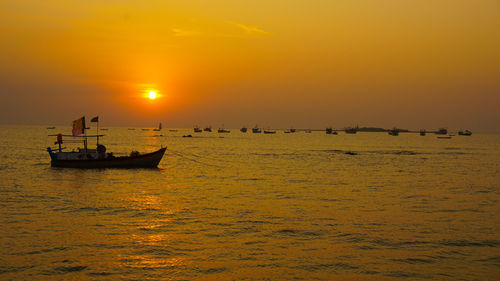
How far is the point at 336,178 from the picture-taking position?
45219 millimetres

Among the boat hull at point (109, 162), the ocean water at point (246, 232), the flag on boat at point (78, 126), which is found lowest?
the ocean water at point (246, 232)

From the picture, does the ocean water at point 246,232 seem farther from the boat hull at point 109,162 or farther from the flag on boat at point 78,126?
the flag on boat at point 78,126

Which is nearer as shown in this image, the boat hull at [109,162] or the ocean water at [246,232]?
the ocean water at [246,232]

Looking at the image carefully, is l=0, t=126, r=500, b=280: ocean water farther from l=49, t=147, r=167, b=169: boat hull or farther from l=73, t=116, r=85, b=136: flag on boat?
l=73, t=116, r=85, b=136: flag on boat

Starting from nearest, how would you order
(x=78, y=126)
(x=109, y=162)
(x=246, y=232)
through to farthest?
1. (x=246, y=232)
2. (x=78, y=126)
3. (x=109, y=162)

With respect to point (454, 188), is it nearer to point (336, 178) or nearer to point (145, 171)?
→ point (336, 178)

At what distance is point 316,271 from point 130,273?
6157 millimetres

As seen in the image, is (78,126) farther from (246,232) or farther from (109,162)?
(246,232)

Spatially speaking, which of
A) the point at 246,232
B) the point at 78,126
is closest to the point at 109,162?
the point at 78,126

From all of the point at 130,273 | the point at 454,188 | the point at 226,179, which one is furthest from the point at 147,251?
the point at 454,188

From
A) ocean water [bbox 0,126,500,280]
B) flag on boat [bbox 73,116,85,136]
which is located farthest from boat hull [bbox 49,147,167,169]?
ocean water [bbox 0,126,500,280]

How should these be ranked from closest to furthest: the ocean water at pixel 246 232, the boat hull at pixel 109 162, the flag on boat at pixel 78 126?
the ocean water at pixel 246 232 → the flag on boat at pixel 78 126 → the boat hull at pixel 109 162

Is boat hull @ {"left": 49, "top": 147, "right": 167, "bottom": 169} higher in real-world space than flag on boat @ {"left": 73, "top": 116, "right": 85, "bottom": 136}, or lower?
lower

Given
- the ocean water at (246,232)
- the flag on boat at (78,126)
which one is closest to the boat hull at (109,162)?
the flag on boat at (78,126)
